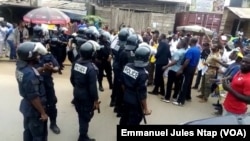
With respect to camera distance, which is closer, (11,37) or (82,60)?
(82,60)

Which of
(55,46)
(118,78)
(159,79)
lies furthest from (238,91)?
(55,46)

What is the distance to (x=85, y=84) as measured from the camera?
4.27 m

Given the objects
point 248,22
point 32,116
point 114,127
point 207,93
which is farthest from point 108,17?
point 32,116

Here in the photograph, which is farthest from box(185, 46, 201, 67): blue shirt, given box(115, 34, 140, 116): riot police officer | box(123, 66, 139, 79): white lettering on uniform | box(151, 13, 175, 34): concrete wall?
box(151, 13, 175, 34): concrete wall

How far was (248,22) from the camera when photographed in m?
17.8

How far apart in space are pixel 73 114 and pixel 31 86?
2.40 m

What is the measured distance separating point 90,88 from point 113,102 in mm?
2312

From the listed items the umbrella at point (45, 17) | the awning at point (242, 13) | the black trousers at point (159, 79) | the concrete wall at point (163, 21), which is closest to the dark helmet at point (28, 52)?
the black trousers at point (159, 79)

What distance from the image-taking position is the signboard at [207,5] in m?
19.2

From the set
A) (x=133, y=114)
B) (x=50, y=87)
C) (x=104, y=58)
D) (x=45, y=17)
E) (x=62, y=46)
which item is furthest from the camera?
(x=45, y=17)

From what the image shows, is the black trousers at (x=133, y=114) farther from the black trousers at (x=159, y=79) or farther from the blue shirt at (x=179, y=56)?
the black trousers at (x=159, y=79)

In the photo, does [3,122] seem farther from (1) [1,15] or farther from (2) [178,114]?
(1) [1,15]

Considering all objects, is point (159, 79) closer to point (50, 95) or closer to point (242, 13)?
point (50, 95)

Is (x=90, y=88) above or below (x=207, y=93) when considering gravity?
above
